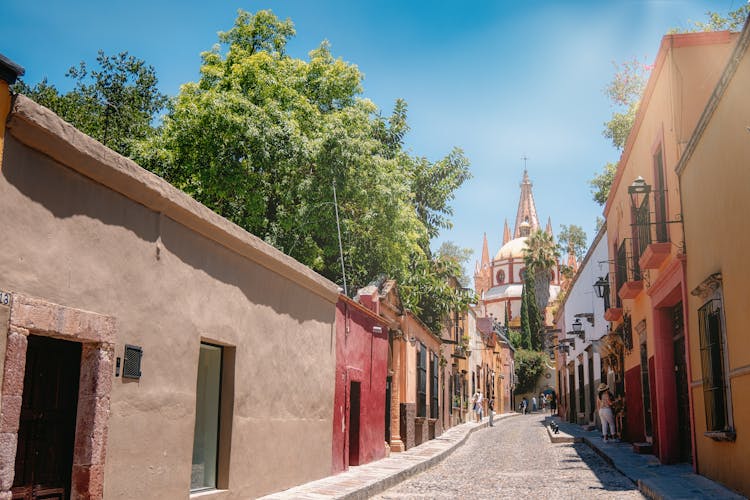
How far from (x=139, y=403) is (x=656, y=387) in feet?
31.8

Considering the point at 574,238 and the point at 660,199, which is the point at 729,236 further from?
the point at 574,238

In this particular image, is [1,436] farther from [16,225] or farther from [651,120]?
[651,120]

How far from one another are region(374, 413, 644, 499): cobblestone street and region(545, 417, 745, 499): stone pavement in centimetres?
17

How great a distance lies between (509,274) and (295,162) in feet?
253

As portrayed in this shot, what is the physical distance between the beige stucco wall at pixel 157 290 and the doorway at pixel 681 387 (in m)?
6.31

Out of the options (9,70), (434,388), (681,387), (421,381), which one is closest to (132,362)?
(9,70)

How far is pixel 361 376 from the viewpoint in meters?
13.7

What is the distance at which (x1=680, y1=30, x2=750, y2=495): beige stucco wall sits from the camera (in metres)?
7.87

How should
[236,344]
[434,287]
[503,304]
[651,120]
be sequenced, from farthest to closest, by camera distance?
[503,304], [434,287], [651,120], [236,344]

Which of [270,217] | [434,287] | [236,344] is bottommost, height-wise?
[236,344]

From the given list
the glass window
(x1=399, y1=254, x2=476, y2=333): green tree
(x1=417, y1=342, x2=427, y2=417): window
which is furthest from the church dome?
the glass window

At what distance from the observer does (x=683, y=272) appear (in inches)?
431

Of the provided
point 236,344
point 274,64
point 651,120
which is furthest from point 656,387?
point 274,64

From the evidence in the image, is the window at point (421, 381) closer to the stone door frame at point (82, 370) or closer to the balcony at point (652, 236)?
the balcony at point (652, 236)
